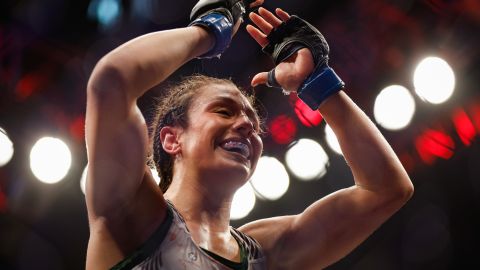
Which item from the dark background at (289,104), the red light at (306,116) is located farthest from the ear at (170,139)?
the red light at (306,116)

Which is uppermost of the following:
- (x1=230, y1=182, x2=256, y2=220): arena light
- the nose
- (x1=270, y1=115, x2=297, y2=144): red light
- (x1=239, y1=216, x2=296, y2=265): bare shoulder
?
the nose

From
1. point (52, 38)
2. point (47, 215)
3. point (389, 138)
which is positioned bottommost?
point (47, 215)

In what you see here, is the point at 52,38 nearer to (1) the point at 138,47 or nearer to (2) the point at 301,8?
(2) the point at 301,8

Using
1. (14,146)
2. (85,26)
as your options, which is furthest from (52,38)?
(14,146)

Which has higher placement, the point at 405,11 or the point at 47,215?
the point at 405,11

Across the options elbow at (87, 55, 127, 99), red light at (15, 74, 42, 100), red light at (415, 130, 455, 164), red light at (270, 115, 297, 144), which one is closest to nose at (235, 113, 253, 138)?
elbow at (87, 55, 127, 99)

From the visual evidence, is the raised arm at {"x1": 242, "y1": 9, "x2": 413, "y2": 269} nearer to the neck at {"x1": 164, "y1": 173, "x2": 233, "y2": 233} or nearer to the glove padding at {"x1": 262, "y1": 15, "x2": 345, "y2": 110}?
the glove padding at {"x1": 262, "y1": 15, "x2": 345, "y2": 110}

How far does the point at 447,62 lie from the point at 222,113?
110 inches

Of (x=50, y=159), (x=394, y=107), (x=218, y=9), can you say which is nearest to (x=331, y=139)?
(x=394, y=107)

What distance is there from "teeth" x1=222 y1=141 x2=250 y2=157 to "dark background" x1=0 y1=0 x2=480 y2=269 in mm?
2089

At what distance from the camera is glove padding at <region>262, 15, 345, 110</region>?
7.37ft

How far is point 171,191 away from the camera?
231cm

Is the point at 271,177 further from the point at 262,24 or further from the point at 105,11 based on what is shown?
the point at 262,24

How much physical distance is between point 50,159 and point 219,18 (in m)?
2.71
